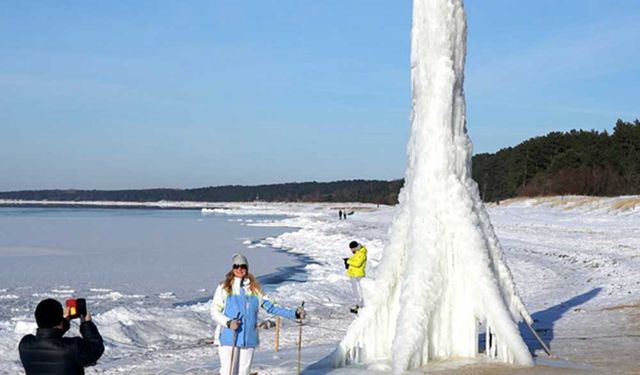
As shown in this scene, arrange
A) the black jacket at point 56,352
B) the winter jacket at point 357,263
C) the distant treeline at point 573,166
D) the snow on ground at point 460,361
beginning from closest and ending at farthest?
the black jacket at point 56,352
the snow on ground at point 460,361
the winter jacket at point 357,263
the distant treeline at point 573,166

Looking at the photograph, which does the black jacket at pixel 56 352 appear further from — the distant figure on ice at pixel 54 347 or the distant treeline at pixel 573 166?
the distant treeline at pixel 573 166

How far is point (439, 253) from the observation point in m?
10.6

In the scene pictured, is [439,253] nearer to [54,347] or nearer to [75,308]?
[75,308]

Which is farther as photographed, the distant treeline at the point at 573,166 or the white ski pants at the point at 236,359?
the distant treeline at the point at 573,166

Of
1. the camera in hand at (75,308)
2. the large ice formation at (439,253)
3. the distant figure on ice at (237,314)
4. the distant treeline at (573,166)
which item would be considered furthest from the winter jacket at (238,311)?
the distant treeline at (573,166)

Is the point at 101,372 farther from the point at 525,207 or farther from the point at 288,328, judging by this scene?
the point at 525,207

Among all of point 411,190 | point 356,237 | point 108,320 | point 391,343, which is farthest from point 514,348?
point 356,237

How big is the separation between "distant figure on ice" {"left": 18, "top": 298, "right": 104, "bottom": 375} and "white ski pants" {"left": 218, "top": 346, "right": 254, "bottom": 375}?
2.69 metres

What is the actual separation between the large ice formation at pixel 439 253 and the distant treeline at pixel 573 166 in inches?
2568

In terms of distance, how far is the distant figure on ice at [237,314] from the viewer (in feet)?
26.8

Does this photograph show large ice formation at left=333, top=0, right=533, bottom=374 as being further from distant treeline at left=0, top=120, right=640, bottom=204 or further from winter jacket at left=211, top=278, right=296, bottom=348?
distant treeline at left=0, top=120, right=640, bottom=204

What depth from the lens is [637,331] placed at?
13148mm

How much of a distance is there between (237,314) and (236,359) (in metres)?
0.50

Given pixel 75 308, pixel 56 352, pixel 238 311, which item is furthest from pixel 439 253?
pixel 56 352
